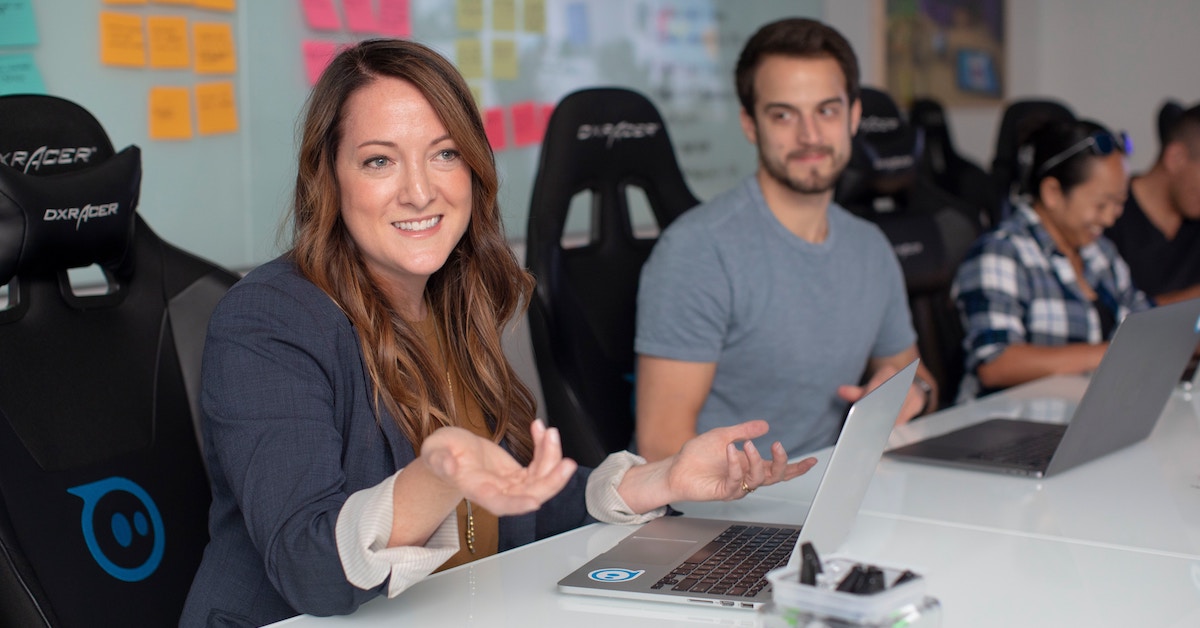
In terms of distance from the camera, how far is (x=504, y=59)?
Answer: 3.17 meters

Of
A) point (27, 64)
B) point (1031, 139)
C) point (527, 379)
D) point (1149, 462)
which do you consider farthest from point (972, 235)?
point (27, 64)

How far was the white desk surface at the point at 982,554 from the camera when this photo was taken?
1.09 m

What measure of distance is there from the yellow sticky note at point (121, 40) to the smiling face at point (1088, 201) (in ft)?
6.23

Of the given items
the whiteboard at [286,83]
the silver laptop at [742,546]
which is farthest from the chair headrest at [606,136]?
the silver laptop at [742,546]

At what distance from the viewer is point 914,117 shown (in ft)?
15.8

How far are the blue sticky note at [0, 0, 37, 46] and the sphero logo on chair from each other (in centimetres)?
114

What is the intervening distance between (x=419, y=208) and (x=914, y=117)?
149 inches

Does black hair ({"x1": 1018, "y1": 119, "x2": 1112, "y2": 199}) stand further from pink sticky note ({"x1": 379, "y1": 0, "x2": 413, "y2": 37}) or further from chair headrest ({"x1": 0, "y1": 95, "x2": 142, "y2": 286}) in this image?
chair headrest ({"x1": 0, "y1": 95, "x2": 142, "y2": 286})

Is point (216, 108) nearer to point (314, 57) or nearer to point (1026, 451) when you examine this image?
point (314, 57)

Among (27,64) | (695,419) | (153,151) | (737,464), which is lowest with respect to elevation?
(695,419)

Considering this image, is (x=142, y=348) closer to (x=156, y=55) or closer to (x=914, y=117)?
(x=156, y=55)

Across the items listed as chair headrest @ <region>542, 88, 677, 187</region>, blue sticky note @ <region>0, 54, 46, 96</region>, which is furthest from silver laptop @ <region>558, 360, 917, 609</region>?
blue sticky note @ <region>0, 54, 46, 96</region>

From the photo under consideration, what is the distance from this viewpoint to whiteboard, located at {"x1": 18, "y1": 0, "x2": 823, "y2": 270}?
7.72ft

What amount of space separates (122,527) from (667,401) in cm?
91
